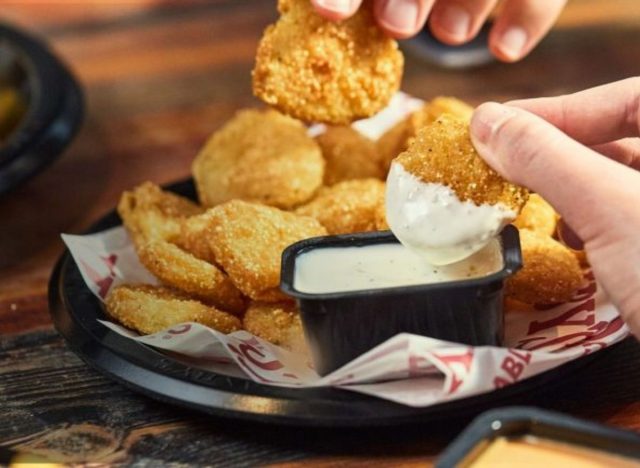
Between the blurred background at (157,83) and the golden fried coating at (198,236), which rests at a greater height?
the golden fried coating at (198,236)

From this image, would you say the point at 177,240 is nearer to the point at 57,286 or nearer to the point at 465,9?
the point at 57,286

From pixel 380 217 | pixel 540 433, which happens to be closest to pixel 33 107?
pixel 380 217

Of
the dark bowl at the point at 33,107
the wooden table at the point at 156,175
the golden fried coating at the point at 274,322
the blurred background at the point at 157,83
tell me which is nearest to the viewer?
the wooden table at the point at 156,175

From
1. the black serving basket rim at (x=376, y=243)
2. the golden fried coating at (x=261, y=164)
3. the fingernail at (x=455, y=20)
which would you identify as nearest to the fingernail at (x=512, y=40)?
the fingernail at (x=455, y=20)

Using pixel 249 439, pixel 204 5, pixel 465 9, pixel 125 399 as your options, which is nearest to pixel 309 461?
pixel 249 439

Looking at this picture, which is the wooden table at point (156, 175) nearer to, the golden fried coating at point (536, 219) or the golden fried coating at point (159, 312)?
the golden fried coating at point (159, 312)

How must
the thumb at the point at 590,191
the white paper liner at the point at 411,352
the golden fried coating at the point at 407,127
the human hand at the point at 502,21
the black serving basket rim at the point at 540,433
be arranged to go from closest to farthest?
1. the black serving basket rim at the point at 540,433
2. the thumb at the point at 590,191
3. the white paper liner at the point at 411,352
4. the golden fried coating at the point at 407,127
5. the human hand at the point at 502,21

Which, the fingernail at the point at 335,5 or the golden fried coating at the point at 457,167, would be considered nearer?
the golden fried coating at the point at 457,167

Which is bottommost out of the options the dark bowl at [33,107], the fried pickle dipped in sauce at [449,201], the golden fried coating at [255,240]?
the dark bowl at [33,107]
